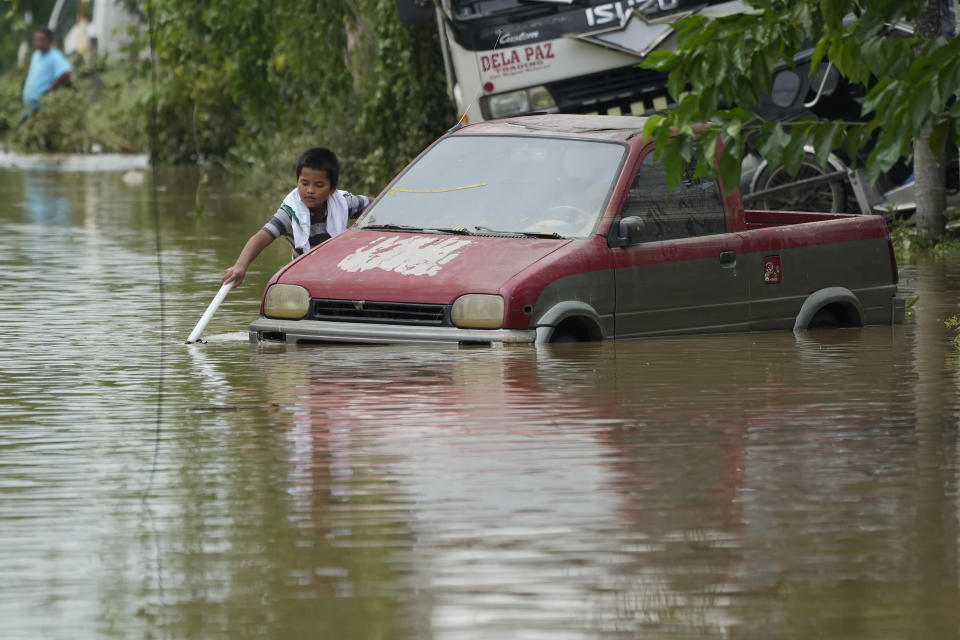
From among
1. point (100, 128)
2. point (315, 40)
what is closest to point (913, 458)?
point (315, 40)

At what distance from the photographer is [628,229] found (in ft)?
34.8

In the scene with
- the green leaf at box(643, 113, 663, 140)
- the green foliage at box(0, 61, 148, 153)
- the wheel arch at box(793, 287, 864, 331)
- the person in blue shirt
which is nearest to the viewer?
the green leaf at box(643, 113, 663, 140)

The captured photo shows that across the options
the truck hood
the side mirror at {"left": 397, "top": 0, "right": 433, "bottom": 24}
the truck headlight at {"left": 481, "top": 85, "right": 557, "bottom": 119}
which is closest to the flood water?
the truck hood

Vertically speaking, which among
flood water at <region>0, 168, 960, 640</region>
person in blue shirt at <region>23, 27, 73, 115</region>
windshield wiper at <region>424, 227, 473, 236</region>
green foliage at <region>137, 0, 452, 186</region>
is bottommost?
flood water at <region>0, 168, 960, 640</region>

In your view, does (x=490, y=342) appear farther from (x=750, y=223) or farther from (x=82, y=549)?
(x=82, y=549)

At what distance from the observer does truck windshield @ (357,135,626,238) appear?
10812 mm

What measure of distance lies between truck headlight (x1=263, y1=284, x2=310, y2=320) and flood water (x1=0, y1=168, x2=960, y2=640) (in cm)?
21

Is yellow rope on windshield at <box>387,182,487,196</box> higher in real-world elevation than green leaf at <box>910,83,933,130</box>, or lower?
lower

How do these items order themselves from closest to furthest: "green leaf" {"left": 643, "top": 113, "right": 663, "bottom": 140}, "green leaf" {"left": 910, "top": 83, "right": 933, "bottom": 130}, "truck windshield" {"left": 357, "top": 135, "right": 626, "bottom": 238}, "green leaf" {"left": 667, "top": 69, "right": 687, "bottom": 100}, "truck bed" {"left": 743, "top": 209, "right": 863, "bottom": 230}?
1. "green leaf" {"left": 910, "top": 83, "right": 933, "bottom": 130}
2. "green leaf" {"left": 643, "top": 113, "right": 663, "bottom": 140}
3. "green leaf" {"left": 667, "top": 69, "right": 687, "bottom": 100}
4. "truck windshield" {"left": 357, "top": 135, "right": 626, "bottom": 238}
5. "truck bed" {"left": 743, "top": 209, "right": 863, "bottom": 230}

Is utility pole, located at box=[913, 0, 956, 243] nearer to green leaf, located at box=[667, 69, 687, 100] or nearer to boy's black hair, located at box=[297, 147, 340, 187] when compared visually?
boy's black hair, located at box=[297, 147, 340, 187]

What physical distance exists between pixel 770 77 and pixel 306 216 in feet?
14.6

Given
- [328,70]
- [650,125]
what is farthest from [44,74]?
[650,125]

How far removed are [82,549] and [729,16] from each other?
3.03 meters

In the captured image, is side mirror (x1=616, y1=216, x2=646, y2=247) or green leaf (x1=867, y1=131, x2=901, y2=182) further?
side mirror (x1=616, y1=216, x2=646, y2=247)
